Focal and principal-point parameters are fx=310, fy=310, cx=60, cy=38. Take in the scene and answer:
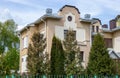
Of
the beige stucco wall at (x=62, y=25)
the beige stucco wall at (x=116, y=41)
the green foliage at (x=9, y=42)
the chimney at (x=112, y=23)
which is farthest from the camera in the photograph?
the green foliage at (x=9, y=42)

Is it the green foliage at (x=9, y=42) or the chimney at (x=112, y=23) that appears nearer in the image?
the chimney at (x=112, y=23)

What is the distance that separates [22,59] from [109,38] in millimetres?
8822

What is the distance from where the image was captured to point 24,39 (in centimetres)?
3039

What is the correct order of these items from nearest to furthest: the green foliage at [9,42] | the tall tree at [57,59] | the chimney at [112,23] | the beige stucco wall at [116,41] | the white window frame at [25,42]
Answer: the tall tree at [57,59]
the white window frame at [25,42]
the beige stucco wall at [116,41]
the chimney at [112,23]
the green foliage at [9,42]

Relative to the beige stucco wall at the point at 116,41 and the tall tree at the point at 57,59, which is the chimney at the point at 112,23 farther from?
the tall tree at the point at 57,59

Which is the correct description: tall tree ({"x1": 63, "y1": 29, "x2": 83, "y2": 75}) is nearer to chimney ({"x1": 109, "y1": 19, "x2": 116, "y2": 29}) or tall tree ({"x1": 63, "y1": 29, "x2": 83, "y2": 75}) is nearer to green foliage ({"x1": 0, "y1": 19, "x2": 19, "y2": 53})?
chimney ({"x1": 109, "y1": 19, "x2": 116, "y2": 29})

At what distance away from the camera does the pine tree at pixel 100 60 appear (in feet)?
64.1

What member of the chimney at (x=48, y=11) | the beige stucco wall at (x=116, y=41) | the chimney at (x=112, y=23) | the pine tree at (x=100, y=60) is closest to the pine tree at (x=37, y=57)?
the pine tree at (x=100, y=60)

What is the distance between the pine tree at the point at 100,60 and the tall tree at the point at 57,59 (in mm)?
2146

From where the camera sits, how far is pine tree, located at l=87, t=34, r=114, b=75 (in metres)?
19.5

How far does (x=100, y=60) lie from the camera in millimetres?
19547

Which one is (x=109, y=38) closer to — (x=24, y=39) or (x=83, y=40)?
(x=83, y=40)

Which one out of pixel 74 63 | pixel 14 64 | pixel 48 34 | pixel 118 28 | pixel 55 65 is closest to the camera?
pixel 74 63

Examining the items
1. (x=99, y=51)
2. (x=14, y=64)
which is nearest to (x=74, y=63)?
(x=99, y=51)
